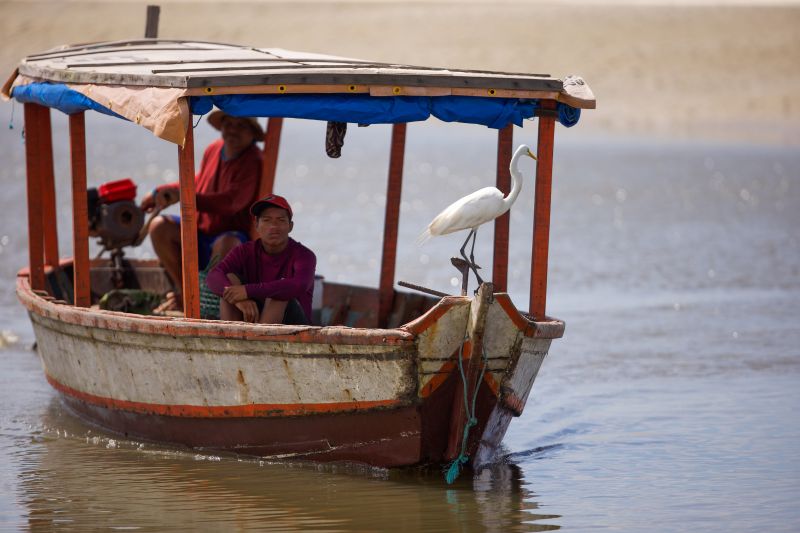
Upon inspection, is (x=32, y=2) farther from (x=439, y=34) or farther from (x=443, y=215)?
(x=443, y=215)

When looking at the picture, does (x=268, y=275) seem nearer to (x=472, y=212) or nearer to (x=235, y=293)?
(x=235, y=293)

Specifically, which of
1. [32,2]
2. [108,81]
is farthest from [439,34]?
[108,81]

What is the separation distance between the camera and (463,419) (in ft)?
22.8

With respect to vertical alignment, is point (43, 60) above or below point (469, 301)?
above

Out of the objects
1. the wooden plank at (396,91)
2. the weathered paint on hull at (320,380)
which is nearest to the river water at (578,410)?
the weathered paint on hull at (320,380)

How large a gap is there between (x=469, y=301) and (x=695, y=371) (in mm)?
4465

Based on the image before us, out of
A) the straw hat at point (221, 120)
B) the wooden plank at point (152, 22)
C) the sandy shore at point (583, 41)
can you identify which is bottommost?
the straw hat at point (221, 120)

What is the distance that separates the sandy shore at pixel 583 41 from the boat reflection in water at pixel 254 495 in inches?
1008

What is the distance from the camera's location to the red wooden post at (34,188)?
9297mm

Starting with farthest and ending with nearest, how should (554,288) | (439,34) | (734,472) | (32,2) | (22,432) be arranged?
(32,2)
(439,34)
(554,288)
(22,432)
(734,472)

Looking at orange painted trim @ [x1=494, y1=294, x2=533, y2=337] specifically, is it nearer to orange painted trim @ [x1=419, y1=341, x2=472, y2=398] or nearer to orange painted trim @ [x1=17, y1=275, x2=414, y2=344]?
orange painted trim @ [x1=419, y1=341, x2=472, y2=398]

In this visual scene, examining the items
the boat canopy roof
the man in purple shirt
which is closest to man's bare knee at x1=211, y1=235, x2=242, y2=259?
the man in purple shirt

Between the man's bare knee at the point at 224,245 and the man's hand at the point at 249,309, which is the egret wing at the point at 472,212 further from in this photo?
the man's bare knee at the point at 224,245

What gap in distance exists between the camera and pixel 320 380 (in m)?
6.92
